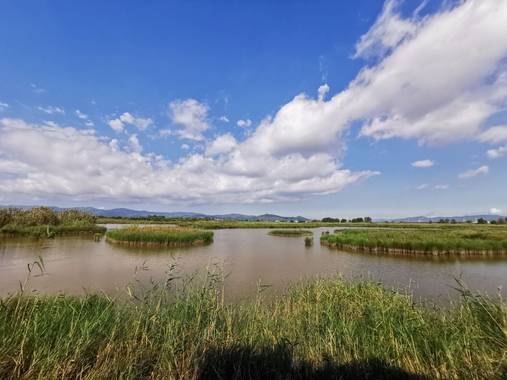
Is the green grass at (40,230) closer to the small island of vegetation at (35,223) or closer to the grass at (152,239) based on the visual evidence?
the small island of vegetation at (35,223)

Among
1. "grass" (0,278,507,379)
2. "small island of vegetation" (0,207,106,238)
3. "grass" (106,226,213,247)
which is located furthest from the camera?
"small island of vegetation" (0,207,106,238)

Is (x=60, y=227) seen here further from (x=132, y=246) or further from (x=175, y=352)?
(x=175, y=352)

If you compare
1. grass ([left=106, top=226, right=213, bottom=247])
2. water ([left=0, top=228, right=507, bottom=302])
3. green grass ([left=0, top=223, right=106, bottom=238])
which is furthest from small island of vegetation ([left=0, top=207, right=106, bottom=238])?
water ([left=0, top=228, right=507, bottom=302])

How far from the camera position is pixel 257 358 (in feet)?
11.5

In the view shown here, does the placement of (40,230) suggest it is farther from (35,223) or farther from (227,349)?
(227,349)

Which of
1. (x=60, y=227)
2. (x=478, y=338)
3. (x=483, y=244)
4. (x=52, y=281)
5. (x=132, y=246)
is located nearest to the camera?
(x=478, y=338)

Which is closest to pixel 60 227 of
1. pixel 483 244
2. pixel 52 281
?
pixel 52 281

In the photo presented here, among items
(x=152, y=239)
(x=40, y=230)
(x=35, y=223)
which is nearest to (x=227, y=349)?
(x=152, y=239)

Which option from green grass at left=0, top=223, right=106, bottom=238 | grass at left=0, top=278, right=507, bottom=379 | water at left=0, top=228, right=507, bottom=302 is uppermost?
green grass at left=0, top=223, right=106, bottom=238

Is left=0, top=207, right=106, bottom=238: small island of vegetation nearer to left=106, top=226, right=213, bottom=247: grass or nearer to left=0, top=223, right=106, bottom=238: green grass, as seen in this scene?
left=0, top=223, right=106, bottom=238: green grass

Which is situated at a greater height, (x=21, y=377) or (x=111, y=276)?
(x=21, y=377)

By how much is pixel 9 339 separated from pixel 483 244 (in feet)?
89.3

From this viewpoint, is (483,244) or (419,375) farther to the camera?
(483,244)

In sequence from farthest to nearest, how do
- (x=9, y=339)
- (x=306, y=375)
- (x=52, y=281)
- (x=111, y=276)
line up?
1. (x=111, y=276)
2. (x=52, y=281)
3. (x=306, y=375)
4. (x=9, y=339)
